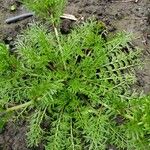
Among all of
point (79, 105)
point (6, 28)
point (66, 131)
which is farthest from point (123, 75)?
point (6, 28)

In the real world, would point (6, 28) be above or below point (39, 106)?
above

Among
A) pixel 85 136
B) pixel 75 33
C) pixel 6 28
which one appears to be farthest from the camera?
pixel 6 28

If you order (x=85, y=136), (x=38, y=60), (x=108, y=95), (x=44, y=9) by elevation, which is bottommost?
(x=85, y=136)

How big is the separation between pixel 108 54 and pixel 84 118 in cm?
52

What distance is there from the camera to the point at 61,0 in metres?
2.81

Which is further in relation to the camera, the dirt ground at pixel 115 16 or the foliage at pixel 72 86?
the dirt ground at pixel 115 16

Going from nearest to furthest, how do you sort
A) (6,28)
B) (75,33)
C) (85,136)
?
1. (85,136)
2. (75,33)
3. (6,28)

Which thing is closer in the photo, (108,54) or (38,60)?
(38,60)

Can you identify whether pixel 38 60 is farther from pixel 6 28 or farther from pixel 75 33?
pixel 6 28

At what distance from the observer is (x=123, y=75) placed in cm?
309

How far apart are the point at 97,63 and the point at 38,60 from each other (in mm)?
409

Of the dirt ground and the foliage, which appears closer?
the foliage

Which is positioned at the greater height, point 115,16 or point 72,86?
point 115,16

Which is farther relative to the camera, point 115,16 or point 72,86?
point 115,16
